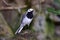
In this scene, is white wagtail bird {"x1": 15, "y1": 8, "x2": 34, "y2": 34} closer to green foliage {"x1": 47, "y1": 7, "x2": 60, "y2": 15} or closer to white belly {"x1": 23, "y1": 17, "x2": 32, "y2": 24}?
white belly {"x1": 23, "y1": 17, "x2": 32, "y2": 24}

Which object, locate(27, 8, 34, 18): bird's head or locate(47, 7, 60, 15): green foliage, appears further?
locate(47, 7, 60, 15): green foliage

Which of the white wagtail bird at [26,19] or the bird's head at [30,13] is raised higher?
the bird's head at [30,13]

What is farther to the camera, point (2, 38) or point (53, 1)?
point (53, 1)

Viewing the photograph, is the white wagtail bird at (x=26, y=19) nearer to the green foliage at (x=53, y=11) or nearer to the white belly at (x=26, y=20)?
the white belly at (x=26, y=20)

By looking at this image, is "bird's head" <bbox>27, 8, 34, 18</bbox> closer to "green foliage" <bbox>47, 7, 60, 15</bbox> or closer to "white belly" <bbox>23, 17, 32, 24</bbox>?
"white belly" <bbox>23, 17, 32, 24</bbox>

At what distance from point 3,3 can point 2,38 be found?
2.32ft

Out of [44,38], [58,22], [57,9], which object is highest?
[57,9]

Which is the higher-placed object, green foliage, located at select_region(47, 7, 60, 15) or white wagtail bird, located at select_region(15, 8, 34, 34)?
green foliage, located at select_region(47, 7, 60, 15)

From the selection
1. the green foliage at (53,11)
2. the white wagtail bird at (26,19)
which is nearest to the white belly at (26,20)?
the white wagtail bird at (26,19)

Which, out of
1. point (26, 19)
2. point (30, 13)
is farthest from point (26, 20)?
point (30, 13)

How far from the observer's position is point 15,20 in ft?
14.0

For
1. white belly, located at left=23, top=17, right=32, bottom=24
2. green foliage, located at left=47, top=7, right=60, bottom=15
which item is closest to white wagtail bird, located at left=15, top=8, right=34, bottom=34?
white belly, located at left=23, top=17, right=32, bottom=24

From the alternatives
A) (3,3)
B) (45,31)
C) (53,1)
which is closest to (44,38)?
(45,31)

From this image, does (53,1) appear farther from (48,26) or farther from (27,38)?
(27,38)
